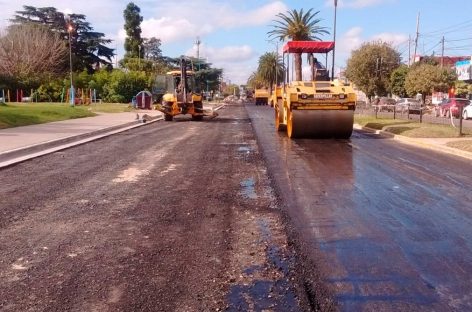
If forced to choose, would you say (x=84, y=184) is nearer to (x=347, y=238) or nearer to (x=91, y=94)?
(x=347, y=238)

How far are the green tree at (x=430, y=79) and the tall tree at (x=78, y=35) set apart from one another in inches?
1766

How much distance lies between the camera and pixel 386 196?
803 cm

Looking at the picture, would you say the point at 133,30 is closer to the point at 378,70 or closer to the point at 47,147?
the point at 378,70

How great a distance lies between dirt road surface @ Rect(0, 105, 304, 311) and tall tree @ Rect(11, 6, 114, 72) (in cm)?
6760

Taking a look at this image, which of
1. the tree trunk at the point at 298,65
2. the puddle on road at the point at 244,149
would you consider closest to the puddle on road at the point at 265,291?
the puddle on road at the point at 244,149

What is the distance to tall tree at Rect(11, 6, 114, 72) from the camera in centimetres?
7501

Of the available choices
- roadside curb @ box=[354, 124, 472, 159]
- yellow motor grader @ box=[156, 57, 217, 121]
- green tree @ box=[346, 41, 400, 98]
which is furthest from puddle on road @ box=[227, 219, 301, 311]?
green tree @ box=[346, 41, 400, 98]

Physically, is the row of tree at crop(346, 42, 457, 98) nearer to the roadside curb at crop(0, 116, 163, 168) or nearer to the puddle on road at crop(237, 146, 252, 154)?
the roadside curb at crop(0, 116, 163, 168)

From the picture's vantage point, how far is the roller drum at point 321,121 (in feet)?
55.9

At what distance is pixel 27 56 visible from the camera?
56906mm

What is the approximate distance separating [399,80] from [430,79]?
8.44 metres

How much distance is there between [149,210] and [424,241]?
351 cm

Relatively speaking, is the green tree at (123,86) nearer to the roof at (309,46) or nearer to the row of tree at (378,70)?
the row of tree at (378,70)

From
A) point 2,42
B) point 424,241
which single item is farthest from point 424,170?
point 2,42
